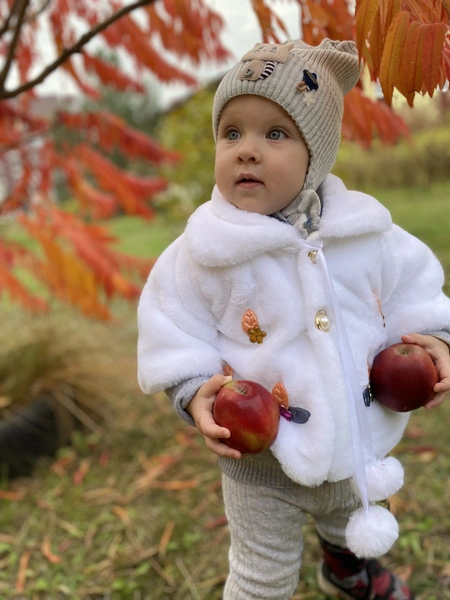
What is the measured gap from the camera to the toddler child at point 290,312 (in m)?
1.28

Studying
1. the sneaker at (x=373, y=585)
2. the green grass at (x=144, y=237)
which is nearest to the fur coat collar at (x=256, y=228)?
the sneaker at (x=373, y=585)

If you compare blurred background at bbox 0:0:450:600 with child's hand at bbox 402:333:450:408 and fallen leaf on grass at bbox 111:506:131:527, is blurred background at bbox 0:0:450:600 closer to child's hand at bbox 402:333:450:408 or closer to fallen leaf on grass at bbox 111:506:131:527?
fallen leaf on grass at bbox 111:506:131:527

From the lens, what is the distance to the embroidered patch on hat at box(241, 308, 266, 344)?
1.35 metres

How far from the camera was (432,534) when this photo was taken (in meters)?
2.16

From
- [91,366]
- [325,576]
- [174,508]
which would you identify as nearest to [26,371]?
[91,366]

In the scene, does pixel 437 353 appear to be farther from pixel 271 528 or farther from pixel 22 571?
pixel 22 571

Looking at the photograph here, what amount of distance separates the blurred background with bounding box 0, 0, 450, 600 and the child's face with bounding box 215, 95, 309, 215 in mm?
222

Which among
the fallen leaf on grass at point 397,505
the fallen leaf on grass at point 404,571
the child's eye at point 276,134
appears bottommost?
the fallen leaf on grass at point 397,505

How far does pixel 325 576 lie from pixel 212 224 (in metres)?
1.24

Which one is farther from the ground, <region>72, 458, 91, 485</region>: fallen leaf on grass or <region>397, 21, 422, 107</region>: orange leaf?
<region>397, 21, 422, 107</region>: orange leaf

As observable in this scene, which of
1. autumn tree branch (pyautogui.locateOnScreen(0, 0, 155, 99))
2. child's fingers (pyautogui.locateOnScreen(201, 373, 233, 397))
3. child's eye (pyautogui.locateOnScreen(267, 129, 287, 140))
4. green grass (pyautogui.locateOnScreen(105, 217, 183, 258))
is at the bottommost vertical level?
green grass (pyautogui.locateOnScreen(105, 217, 183, 258))

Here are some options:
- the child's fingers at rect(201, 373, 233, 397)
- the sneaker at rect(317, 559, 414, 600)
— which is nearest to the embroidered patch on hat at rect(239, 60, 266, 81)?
the child's fingers at rect(201, 373, 233, 397)

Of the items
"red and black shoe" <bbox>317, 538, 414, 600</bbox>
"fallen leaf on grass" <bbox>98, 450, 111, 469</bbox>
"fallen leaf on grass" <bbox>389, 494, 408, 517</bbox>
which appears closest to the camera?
"red and black shoe" <bbox>317, 538, 414, 600</bbox>

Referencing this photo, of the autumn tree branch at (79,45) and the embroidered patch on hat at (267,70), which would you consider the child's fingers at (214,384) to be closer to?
the embroidered patch on hat at (267,70)
